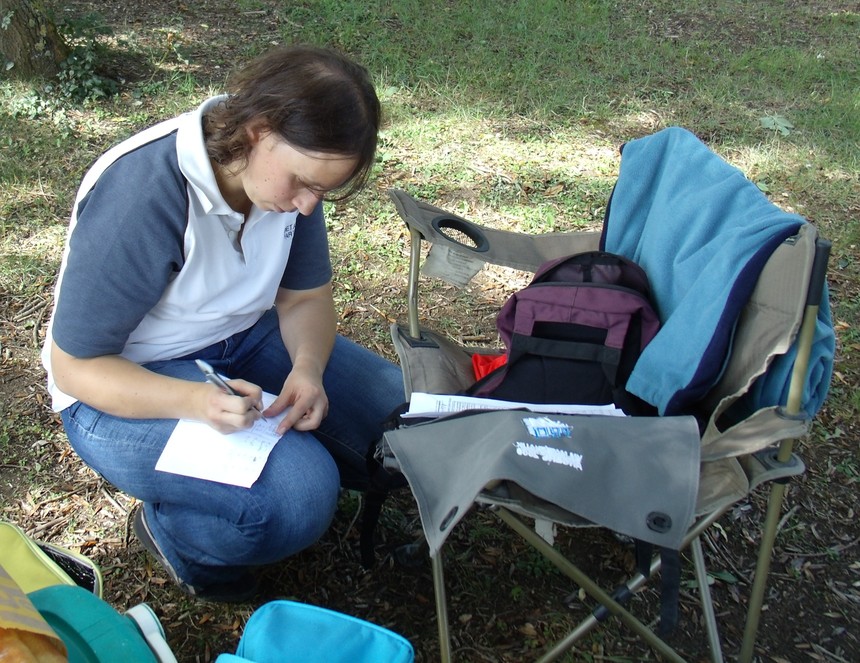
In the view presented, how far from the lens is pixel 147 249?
1633 millimetres

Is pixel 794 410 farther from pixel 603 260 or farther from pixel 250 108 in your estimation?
pixel 250 108

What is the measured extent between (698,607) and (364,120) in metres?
1.52

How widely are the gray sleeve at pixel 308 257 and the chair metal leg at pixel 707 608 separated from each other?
116 cm

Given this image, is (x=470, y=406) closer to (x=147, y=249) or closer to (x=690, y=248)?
(x=690, y=248)

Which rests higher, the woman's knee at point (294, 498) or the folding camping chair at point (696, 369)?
the folding camping chair at point (696, 369)

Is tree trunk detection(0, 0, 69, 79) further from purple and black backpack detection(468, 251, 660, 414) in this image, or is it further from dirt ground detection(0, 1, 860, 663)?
purple and black backpack detection(468, 251, 660, 414)

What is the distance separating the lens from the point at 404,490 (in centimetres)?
241

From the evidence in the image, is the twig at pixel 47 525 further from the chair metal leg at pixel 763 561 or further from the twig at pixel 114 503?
the chair metal leg at pixel 763 561

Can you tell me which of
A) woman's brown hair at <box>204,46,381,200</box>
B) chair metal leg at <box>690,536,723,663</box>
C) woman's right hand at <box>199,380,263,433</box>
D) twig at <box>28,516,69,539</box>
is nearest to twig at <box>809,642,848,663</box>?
chair metal leg at <box>690,536,723,663</box>

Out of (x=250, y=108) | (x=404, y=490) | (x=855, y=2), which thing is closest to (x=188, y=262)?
(x=250, y=108)

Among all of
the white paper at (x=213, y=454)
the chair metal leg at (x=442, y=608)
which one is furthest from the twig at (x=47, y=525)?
the chair metal leg at (x=442, y=608)

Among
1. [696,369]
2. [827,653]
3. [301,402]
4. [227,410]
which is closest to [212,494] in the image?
[227,410]

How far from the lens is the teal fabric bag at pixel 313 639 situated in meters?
1.44

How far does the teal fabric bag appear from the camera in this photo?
144cm
